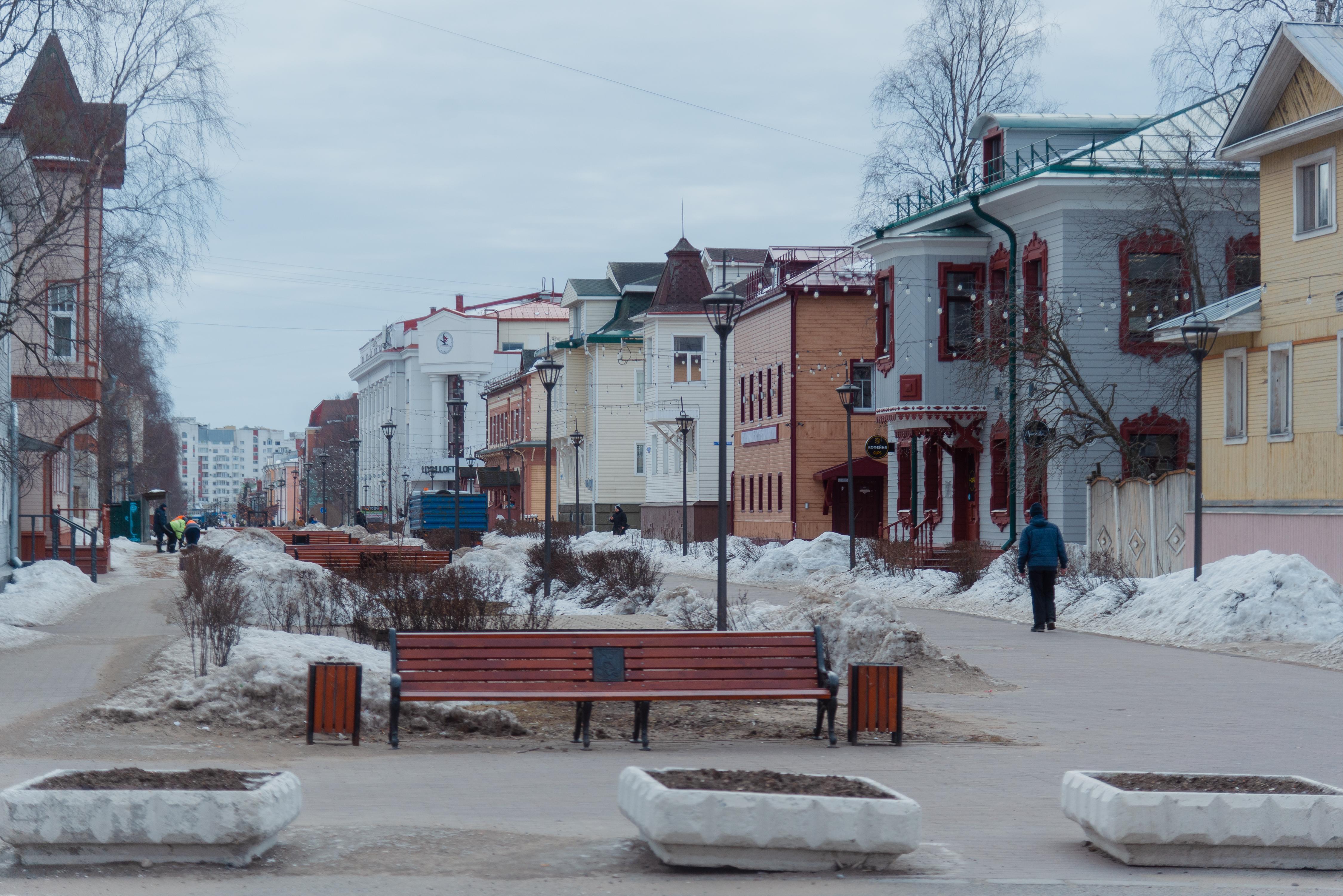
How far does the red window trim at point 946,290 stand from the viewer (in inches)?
1448

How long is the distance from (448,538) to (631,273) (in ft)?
99.4

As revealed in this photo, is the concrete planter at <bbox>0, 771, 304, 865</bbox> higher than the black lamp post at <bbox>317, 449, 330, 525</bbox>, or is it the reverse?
the black lamp post at <bbox>317, 449, 330, 525</bbox>

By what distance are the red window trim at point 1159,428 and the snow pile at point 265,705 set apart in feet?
77.7

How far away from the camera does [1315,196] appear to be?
83.3 ft

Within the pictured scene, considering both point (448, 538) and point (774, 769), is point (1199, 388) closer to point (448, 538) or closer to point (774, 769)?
point (774, 769)

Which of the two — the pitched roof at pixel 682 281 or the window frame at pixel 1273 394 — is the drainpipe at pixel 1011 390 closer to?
the window frame at pixel 1273 394

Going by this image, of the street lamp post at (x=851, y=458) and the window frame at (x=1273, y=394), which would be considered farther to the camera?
the street lamp post at (x=851, y=458)

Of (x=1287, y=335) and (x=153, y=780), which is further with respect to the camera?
(x=1287, y=335)

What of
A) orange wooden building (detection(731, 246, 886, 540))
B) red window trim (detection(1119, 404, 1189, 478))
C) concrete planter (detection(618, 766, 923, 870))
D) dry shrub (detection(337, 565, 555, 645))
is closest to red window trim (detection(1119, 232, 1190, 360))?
red window trim (detection(1119, 404, 1189, 478))

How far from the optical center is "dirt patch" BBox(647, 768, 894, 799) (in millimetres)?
7629

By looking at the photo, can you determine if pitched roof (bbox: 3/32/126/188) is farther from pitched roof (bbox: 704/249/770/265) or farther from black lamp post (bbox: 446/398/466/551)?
pitched roof (bbox: 704/249/770/265)

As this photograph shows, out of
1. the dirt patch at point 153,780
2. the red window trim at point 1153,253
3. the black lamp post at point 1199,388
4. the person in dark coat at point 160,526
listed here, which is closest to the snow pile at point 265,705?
the dirt patch at point 153,780

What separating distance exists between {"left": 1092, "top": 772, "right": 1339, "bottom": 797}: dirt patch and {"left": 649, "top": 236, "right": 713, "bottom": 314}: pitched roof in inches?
2120

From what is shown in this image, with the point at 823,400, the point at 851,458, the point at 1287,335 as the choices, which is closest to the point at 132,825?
the point at 1287,335
